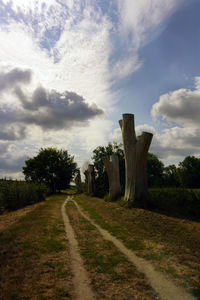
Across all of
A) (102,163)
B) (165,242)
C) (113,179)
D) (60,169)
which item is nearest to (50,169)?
(60,169)

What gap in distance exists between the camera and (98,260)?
181 inches

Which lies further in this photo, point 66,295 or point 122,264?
point 122,264

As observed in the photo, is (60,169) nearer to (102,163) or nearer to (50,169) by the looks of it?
(50,169)

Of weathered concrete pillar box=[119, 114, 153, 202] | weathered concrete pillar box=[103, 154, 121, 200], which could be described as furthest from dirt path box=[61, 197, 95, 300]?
weathered concrete pillar box=[103, 154, 121, 200]

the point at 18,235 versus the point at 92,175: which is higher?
the point at 92,175

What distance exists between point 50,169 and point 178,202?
110 ft

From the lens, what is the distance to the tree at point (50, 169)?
40.6m

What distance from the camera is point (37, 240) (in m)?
6.09

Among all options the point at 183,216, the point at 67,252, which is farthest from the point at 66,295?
the point at 183,216

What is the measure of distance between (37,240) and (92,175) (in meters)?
21.0

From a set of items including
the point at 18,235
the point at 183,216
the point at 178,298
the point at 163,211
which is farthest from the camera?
the point at 163,211

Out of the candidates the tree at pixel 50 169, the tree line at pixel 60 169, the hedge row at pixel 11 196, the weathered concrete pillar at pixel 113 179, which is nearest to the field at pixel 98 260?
the hedge row at pixel 11 196

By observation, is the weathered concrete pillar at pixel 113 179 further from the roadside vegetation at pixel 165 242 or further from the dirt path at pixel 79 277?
the dirt path at pixel 79 277

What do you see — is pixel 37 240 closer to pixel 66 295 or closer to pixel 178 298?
pixel 66 295
